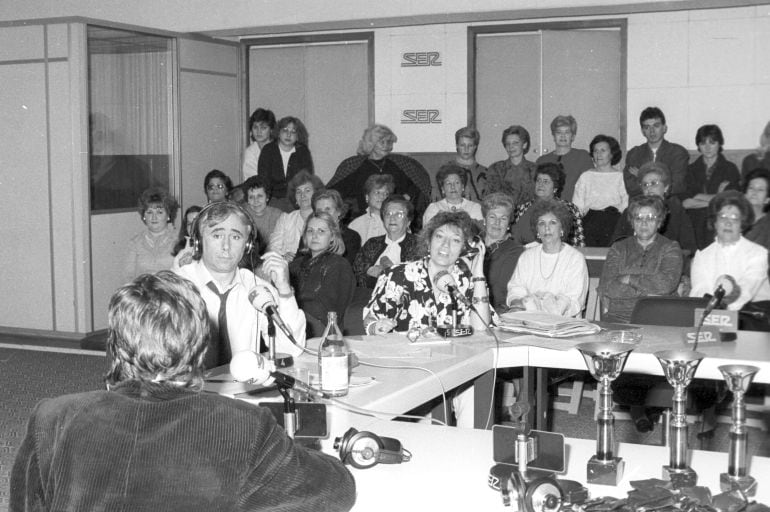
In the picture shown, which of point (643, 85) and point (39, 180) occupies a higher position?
point (643, 85)

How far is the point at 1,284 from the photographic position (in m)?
7.38

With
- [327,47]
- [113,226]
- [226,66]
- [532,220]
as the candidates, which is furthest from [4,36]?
[532,220]

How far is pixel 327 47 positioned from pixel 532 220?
427cm

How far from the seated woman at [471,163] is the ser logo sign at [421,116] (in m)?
0.70

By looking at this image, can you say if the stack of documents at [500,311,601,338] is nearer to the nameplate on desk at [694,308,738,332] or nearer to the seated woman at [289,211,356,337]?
the nameplate on desk at [694,308,738,332]

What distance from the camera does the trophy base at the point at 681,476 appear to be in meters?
1.99

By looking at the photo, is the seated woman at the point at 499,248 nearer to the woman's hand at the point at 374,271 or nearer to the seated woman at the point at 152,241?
the woman's hand at the point at 374,271

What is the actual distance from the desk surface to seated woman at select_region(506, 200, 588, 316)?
8.93 feet

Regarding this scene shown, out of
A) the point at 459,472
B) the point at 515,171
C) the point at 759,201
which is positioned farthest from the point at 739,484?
the point at 515,171

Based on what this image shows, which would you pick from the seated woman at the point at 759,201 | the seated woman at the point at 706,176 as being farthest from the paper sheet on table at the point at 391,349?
the seated woman at the point at 706,176

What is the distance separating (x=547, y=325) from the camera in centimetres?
382

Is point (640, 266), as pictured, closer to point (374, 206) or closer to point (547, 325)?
point (547, 325)

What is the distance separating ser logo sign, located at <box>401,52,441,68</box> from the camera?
8484 millimetres

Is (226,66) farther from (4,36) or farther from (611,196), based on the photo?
(611,196)
